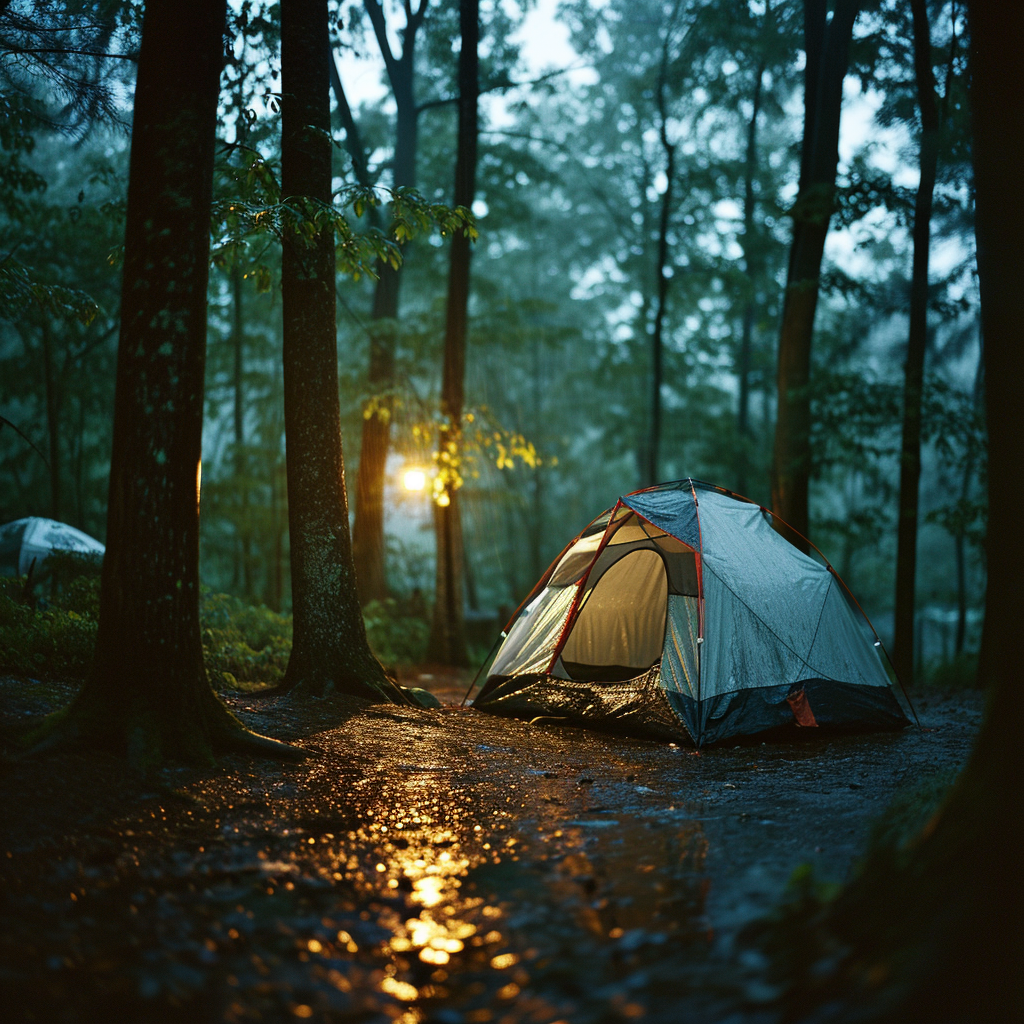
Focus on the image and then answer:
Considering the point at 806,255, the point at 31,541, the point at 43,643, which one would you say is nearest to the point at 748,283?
the point at 806,255

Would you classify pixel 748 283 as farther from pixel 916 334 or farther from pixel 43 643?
pixel 43 643

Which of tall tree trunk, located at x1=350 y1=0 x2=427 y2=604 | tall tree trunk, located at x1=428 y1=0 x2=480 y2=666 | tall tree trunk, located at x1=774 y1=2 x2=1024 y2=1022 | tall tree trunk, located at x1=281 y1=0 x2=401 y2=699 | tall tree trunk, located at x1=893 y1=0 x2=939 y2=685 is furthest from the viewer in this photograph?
tall tree trunk, located at x1=350 y1=0 x2=427 y2=604

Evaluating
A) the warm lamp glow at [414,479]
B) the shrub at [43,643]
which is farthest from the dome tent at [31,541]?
the shrub at [43,643]

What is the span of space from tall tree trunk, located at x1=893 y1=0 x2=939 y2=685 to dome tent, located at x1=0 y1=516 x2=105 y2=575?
1233 centimetres

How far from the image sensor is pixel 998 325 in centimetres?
383

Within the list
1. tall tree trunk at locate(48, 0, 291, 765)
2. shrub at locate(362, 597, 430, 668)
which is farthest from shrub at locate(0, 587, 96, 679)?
shrub at locate(362, 597, 430, 668)

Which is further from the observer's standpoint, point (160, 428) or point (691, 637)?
point (691, 637)

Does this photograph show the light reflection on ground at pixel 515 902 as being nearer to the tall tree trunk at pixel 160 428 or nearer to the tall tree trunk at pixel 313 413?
the tall tree trunk at pixel 160 428

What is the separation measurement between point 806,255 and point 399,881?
37.4 feet

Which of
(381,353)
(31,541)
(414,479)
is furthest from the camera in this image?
(381,353)

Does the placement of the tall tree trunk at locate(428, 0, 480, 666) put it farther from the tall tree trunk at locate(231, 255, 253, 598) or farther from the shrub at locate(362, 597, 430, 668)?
the tall tree trunk at locate(231, 255, 253, 598)

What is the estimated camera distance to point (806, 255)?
1205cm

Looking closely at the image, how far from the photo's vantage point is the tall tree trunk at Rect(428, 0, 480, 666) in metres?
11.6

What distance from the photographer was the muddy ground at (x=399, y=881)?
2.31 m
